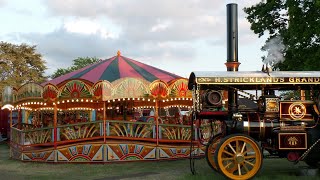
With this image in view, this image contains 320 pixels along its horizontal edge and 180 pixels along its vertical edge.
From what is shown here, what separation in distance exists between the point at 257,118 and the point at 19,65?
45116 millimetres

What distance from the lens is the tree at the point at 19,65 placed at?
4800cm

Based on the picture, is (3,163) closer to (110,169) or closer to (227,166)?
(110,169)

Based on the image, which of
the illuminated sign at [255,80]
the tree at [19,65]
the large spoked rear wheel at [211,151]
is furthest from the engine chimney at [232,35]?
the tree at [19,65]

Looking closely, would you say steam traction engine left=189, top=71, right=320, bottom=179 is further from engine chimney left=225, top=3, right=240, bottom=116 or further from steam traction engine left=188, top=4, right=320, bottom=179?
engine chimney left=225, top=3, right=240, bottom=116

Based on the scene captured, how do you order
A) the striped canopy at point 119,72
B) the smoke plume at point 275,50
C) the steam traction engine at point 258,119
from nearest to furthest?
the steam traction engine at point 258,119, the striped canopy at point 119,72, the smoke plume at point 275,50

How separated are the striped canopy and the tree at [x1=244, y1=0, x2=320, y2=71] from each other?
796cm

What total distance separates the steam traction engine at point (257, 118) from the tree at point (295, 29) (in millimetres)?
10377

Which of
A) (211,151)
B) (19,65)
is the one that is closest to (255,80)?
(211,151)

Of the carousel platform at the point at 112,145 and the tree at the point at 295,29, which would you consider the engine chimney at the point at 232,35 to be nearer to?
the carousel platform at the point at 112,145

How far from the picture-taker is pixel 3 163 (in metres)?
14.3

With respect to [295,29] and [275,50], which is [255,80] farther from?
[275,50]

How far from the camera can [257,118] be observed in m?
9.41

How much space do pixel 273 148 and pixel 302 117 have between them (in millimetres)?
946

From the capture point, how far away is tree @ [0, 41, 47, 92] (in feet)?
157
